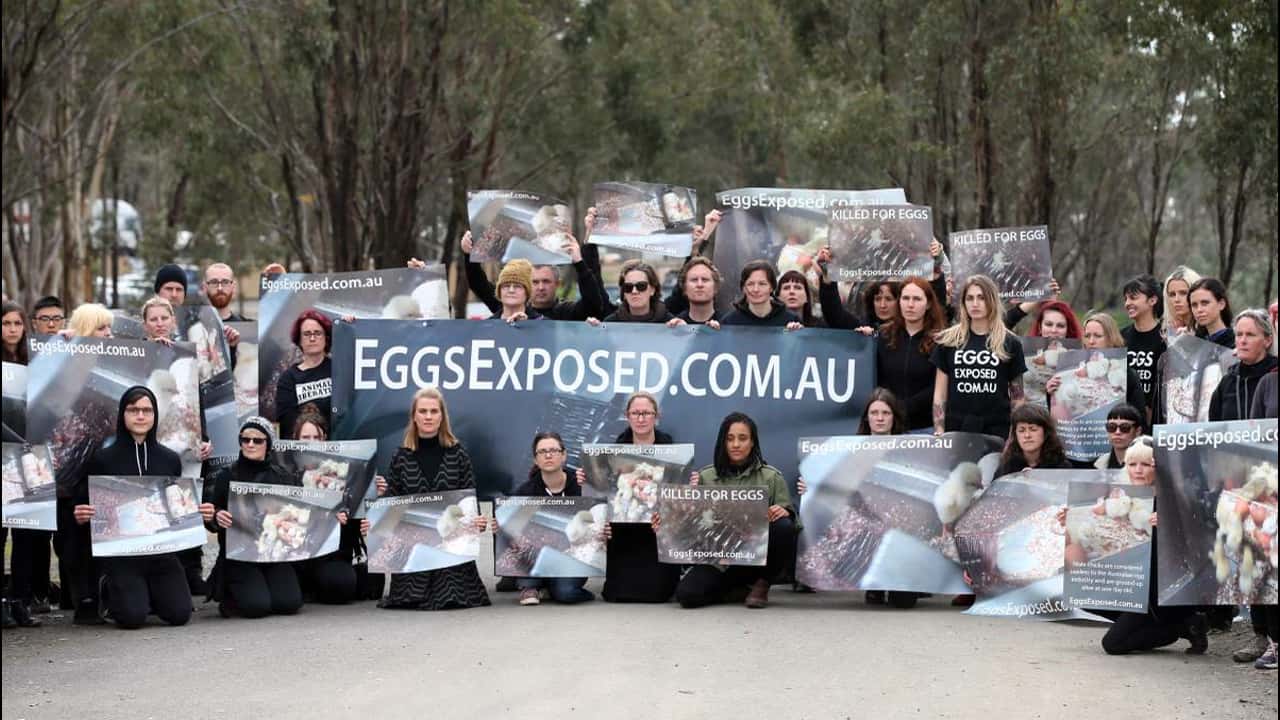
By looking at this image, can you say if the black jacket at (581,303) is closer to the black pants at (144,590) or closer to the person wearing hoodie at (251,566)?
the person wearing hoodie at (251,566)

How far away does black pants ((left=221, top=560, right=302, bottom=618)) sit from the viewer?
35.0 feet

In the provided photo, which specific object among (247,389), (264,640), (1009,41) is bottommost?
(264,640)

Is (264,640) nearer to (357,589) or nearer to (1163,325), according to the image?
(357,589)

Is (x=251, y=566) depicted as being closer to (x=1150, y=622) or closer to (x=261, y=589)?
(x=261, y=589)

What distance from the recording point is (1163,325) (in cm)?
1125

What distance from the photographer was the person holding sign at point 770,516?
1081 cm

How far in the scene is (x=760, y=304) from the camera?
1181 centimetres

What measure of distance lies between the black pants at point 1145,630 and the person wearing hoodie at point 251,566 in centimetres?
471

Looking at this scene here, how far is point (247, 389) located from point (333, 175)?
61.7 feet

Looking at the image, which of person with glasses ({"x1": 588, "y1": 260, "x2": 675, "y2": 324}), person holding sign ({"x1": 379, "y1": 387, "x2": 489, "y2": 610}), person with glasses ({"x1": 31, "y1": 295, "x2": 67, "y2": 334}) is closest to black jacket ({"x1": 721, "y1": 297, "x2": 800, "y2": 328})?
person with glasses ({"x1": 588, "y1": 260, "x2": 675, "y2": 324})

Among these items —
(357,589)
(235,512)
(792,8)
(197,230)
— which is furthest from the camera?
(197,230)

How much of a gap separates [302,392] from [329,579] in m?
1.43

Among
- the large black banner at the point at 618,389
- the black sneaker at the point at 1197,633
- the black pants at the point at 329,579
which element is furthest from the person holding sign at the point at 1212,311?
the black pants at the point at 329,579

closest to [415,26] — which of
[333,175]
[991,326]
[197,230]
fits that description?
[333,175]
